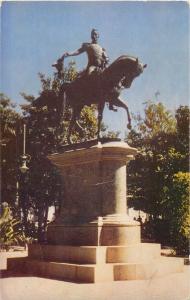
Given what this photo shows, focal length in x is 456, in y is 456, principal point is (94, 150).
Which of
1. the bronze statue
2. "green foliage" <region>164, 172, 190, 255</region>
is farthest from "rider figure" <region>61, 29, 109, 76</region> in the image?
"green foliage" <region>164, 172, 190, 255</region>

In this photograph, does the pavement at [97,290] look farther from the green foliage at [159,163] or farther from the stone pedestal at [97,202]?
the green foliage at [159,163]

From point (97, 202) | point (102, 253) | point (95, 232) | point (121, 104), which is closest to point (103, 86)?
point (121, 104)

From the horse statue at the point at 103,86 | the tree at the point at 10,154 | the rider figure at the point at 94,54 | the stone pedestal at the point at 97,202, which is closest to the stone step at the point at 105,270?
the stone pedestal at the point at 97,202

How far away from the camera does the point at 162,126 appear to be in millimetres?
31469

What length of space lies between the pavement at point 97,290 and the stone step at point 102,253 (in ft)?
2.62

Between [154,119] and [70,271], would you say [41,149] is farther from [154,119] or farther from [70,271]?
[70,271]

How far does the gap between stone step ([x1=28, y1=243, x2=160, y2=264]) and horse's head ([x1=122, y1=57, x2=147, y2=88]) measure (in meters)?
4.51

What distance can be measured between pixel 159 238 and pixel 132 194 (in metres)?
6.01

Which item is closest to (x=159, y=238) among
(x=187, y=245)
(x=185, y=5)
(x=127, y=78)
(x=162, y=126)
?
(x=187, y=245)

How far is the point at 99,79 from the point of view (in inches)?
508

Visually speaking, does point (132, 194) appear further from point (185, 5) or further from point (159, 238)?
point (185, 5)

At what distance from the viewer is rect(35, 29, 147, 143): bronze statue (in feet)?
40.7

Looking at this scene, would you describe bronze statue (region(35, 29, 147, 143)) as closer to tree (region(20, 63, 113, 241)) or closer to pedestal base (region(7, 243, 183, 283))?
pedestal base (region(7, 243, 183, 283))

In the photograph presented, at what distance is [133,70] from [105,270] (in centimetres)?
535
